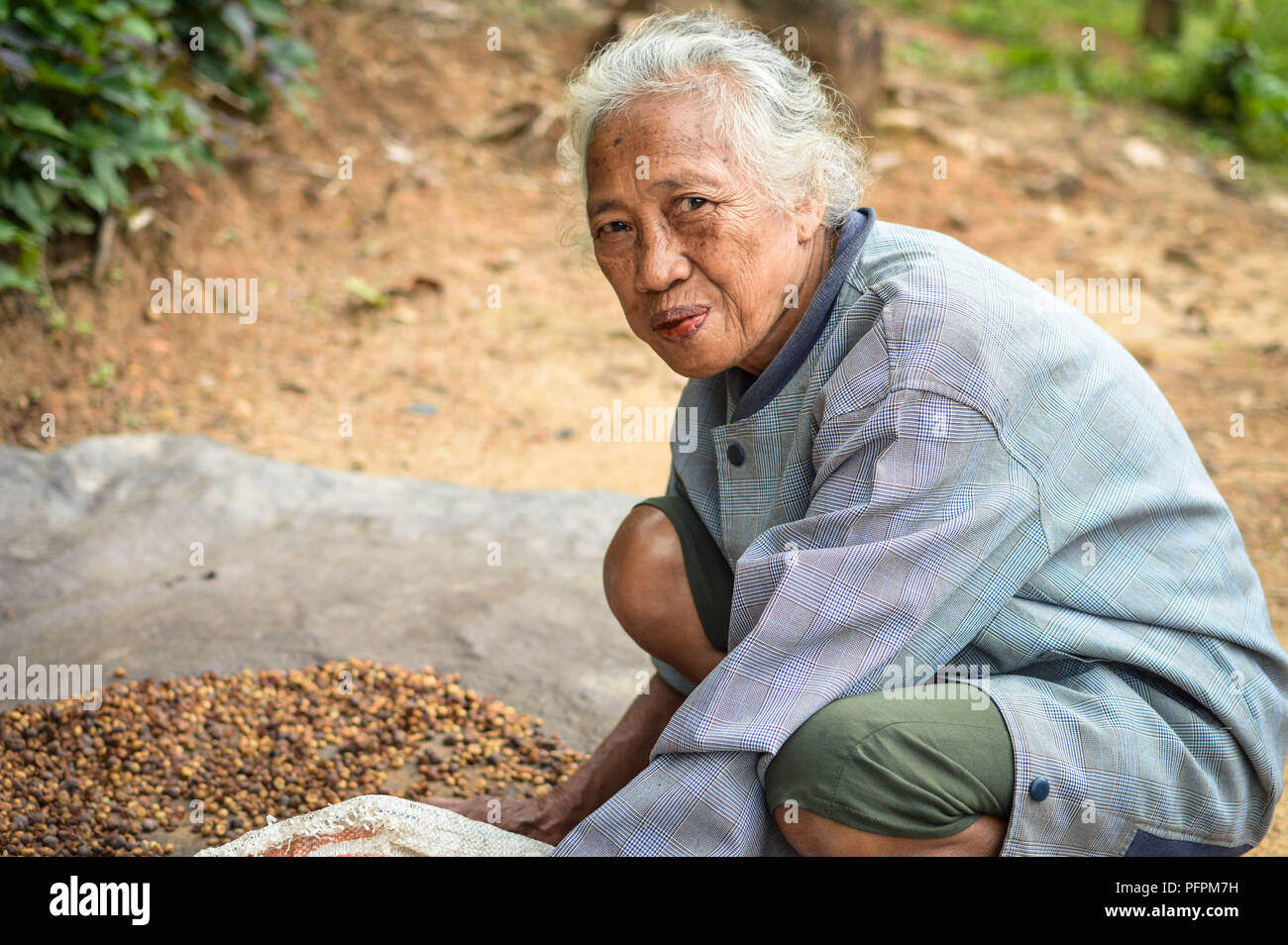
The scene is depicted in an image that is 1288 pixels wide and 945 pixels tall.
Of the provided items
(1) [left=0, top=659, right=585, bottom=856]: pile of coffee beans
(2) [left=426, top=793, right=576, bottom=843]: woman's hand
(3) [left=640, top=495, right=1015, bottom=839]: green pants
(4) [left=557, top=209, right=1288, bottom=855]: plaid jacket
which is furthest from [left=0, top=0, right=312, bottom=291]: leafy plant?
(3) [left=640, top=495, right=1015, bottom=839]: green pants

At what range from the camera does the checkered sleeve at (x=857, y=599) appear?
5.77 ft

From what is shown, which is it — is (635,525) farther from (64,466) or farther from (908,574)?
(64,466)

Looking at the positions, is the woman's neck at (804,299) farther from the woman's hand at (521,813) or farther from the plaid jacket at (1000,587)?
the woman's hand at (521,813)

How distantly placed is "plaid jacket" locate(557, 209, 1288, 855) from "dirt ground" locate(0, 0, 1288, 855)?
38.6 inches

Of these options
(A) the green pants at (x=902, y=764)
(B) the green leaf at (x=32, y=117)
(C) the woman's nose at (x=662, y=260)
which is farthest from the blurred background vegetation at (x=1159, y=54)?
(A) the green pants at (x=902, y=764)

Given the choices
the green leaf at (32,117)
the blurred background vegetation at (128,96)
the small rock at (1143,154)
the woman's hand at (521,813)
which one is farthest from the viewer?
the small rock at (1143,154)

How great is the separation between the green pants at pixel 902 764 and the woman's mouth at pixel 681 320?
66 cm

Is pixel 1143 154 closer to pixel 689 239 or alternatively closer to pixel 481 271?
pixel 481 271

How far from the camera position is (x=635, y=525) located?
2.33m

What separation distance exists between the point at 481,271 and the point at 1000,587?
15.6ft

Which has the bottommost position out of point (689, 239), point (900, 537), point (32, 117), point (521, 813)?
point (521, 813)

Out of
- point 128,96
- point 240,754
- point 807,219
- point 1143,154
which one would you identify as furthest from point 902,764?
point 1143,154

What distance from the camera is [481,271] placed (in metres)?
6.21

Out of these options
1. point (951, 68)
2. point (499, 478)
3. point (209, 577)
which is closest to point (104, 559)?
point (209, 577)
